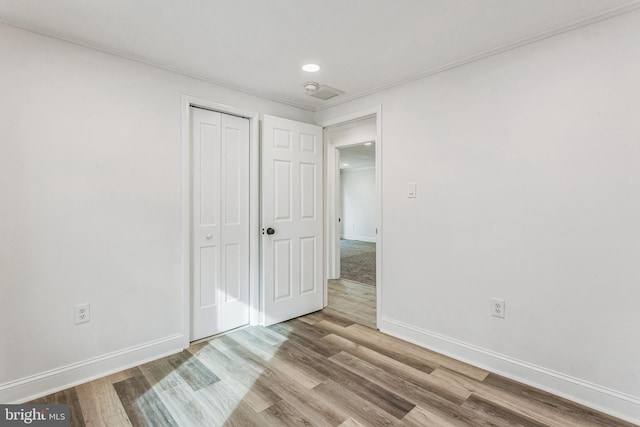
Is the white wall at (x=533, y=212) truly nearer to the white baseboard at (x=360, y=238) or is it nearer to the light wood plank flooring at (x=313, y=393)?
the light wood plank flooring at (x=313, y=393)

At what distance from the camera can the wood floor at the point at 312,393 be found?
1.75 m

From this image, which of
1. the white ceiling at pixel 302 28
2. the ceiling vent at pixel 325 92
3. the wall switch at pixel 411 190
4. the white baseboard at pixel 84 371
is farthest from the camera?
the ceiling vent at pixel 325 92

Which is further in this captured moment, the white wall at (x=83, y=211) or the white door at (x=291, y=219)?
the white door at (x=291, y=219)

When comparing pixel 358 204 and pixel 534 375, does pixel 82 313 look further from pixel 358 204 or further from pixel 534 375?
pixel 358 204

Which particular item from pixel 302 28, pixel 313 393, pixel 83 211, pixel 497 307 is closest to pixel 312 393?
pixel 313 393

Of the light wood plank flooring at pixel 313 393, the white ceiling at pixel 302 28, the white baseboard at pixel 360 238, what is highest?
the white ceiling at pixel 302 28

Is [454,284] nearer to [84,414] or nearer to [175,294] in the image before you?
[175,294]

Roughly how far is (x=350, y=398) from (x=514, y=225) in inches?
63.3

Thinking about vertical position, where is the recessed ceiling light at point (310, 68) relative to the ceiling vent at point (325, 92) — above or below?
below

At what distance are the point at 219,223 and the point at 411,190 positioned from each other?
177 centimetres

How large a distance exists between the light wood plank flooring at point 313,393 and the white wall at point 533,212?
0.88 ft

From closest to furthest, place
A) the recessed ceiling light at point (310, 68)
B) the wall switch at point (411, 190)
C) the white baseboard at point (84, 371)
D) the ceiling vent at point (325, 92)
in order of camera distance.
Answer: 1. the white baseboard at point (84, 371)
2. the recessed ceiling light at point (310, 68)
3. the wall switch at point (411, 190)
4. the ceiling vent at point (325, 92)

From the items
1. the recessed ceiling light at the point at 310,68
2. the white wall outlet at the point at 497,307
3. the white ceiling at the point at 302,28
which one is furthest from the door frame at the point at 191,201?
the white wall outlet at the point at 497,307

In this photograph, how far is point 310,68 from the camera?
99.7 inches
